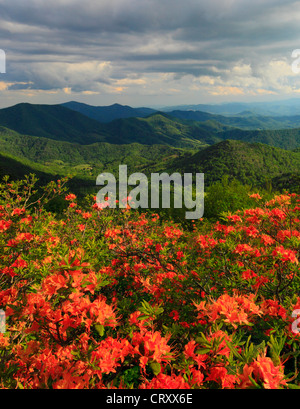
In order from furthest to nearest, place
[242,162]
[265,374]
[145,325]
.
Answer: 1. [242,162]
2. [145,325]
3. [265,374]

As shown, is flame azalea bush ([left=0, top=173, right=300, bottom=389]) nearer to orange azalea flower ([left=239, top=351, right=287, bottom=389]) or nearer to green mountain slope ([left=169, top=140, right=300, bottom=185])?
orange azalea flower ([left=239, top=351, right=287, bottom=389])

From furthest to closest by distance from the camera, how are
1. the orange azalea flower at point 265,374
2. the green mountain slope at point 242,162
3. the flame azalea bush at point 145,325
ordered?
the green mountain slope at point 242,162 < the flame azalea bush at point 145,325 < the orange azalea flower at point 265,374

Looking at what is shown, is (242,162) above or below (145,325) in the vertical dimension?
above

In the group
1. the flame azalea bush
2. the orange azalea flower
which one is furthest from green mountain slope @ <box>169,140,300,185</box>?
the orange azalea flower

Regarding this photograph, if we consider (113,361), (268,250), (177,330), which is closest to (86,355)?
(113,361)

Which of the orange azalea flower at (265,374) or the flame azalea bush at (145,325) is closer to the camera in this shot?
the orange azalea flower at (265,374)

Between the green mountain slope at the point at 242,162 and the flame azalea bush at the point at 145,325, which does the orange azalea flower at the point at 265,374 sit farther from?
the green mountain slope at the point at 242,162

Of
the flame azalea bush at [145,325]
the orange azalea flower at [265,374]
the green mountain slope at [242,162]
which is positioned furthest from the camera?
the green mountain slope at [242,162]

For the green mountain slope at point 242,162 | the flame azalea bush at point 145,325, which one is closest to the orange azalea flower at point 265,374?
the flame azalea bush at point 145,325

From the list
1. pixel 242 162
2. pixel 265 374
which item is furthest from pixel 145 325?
pixel 242 162

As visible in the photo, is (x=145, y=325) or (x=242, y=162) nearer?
(x=145, y=325)

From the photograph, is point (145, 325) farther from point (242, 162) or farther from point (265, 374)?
point (242, 162)
